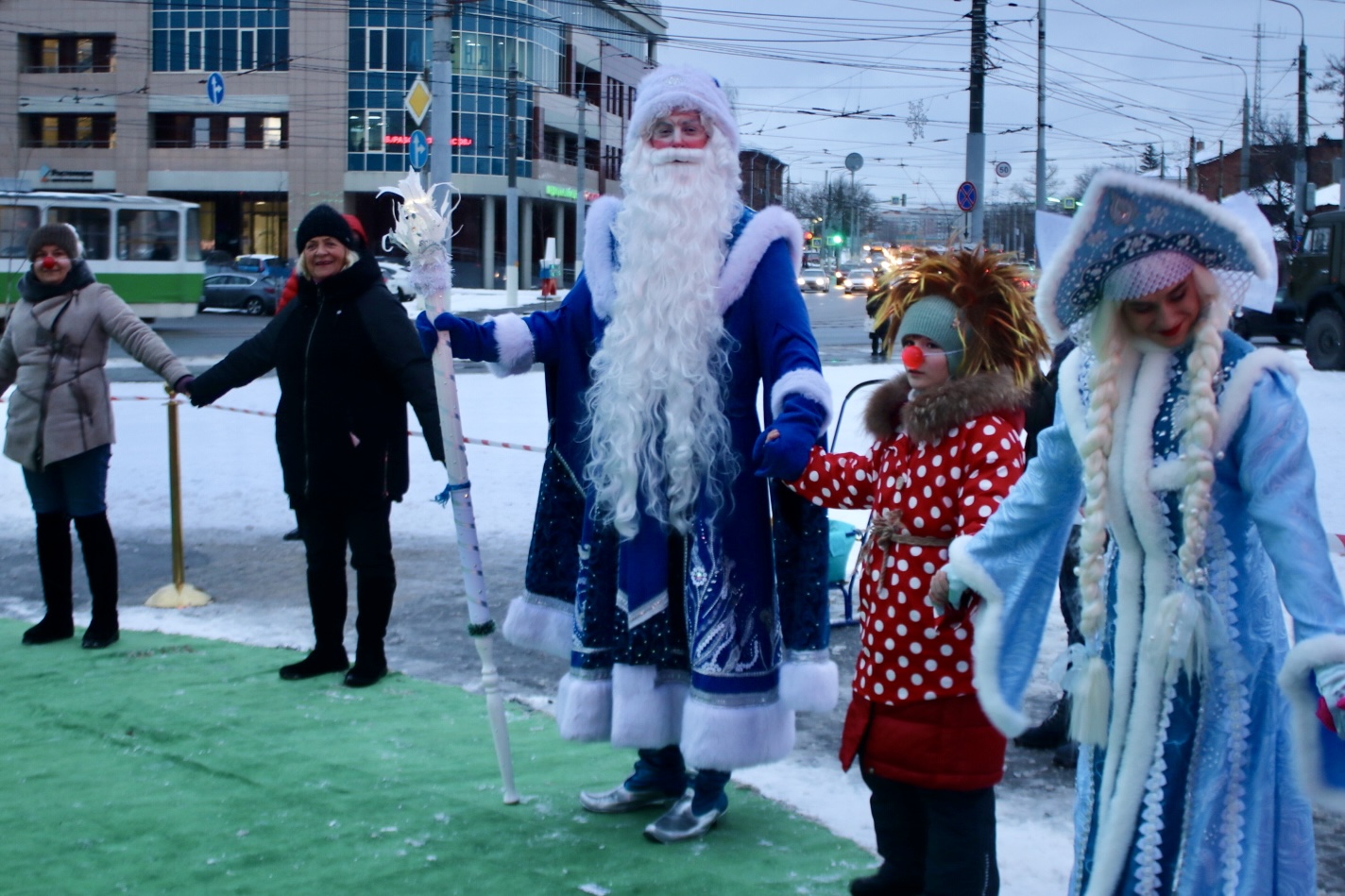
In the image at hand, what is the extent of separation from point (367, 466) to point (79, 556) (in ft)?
10.8

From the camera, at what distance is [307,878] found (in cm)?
339

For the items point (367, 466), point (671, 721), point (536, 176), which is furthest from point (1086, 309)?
point (536, 176)

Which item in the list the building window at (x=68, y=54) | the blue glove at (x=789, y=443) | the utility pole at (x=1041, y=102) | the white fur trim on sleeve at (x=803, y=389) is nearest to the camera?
the blue glove at (x=789, y=443)

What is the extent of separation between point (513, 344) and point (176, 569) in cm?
346

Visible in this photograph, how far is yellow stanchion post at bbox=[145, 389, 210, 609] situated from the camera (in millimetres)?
6383

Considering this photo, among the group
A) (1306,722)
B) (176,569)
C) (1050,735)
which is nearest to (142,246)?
(176,569)

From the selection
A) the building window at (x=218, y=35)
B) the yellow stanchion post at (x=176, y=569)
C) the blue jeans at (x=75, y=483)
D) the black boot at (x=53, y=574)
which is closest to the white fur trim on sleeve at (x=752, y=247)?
the blue jeans at (x=75, y=483)

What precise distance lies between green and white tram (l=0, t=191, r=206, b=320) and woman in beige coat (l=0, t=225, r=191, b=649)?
23014 millimetres

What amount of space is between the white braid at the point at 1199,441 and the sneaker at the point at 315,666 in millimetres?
3685

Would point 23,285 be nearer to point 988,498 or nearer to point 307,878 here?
point 307,878

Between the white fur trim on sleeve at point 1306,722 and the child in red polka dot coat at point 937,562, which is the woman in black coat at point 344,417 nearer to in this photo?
the child in red polka dot coat at point 937,562

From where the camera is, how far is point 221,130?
2089 inches

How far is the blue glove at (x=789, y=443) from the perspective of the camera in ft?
10.3

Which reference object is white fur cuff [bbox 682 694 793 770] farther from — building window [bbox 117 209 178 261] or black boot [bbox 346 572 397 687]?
building window [bbox 117 209 178 261]
